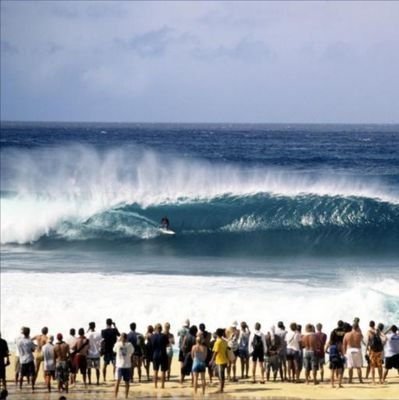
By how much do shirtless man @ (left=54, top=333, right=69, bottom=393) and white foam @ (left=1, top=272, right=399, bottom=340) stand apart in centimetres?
448

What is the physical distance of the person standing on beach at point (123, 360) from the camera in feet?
55.2

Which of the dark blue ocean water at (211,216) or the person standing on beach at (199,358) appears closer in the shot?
the person standing on beach at (199,358)

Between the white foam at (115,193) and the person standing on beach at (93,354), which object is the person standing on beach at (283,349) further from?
the white foam at (115,193)

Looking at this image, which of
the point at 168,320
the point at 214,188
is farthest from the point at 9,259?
the point at 214,188

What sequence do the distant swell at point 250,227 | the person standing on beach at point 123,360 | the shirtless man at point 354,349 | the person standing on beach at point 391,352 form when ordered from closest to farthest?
the person standing on beach at point 123,360 → the shirtless man at point 354,349 → the person standing on beach at point 391,352 → the distant swell at point 250,227

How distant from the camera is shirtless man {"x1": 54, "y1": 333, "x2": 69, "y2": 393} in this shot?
56.3ft

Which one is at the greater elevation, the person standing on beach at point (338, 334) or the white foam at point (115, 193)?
the white foam at point (115, 193)

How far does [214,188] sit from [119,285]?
18.7m

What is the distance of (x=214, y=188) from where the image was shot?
43562mm

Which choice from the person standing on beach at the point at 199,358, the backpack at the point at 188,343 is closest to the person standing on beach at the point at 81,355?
the backpack at the point at 188,343

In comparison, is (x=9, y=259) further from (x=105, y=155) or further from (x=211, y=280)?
(x=105, y=155)

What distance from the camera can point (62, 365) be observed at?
1725cm

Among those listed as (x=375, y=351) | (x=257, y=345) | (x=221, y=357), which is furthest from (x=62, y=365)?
(x=375, y=351)

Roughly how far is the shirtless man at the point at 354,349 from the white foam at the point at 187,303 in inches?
152
